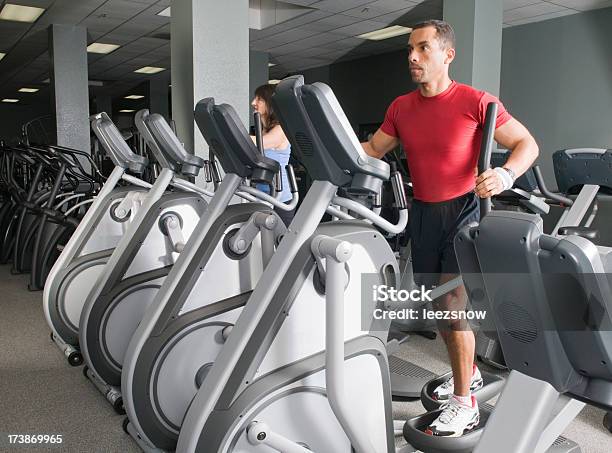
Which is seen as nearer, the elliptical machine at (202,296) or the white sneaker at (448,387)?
the elliptical machine at (202,296)

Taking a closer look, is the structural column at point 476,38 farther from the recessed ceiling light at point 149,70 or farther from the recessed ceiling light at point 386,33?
the recessed ceiling light at point 149,70

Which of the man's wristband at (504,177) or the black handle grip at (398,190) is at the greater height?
the man's wristband at (504,177)

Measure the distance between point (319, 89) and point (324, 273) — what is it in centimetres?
53

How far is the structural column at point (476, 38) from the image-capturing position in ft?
19.4

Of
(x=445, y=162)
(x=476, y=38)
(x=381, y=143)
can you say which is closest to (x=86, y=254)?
(x=381, y=143)

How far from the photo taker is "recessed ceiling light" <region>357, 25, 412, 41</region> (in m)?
8.06

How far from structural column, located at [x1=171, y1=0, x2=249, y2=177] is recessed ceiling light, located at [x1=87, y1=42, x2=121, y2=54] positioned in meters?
4.83

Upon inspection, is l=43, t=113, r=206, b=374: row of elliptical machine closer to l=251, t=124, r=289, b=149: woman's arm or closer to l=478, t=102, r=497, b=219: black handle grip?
l=251, t=124, r=289, b=149: woman's arm

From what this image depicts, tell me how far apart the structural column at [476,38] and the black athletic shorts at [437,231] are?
4.19 metres

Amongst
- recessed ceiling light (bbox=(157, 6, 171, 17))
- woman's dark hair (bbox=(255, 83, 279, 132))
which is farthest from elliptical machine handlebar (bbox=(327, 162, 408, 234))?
recessed ceiling light (bbox=(157, 6, 171, 17))

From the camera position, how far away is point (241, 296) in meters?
2.26

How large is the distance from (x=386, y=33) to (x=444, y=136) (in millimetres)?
6854

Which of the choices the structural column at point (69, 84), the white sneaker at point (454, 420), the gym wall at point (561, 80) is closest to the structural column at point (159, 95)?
the structural column at point (69, 84)

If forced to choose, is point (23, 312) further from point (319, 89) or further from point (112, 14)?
point (112, 14)
